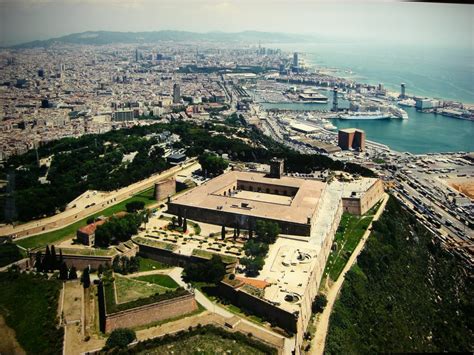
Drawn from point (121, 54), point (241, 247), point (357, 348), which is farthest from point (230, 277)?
point (121, 54)

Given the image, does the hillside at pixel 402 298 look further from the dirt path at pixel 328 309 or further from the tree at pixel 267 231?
the tree at pixel 267 231

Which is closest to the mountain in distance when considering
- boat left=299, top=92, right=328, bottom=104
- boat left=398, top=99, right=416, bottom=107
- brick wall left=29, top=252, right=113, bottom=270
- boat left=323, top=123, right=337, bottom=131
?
brick wall left=29, top=252, right=113, bottom=270

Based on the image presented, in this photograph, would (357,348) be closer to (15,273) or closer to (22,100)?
(15,273)

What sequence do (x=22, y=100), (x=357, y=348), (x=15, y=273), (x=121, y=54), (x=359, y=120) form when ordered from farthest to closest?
(x=121, y=54) < (x=359, y=120) < (x=22, y=100) < (x=15, y=273) < (x=357, y=348)

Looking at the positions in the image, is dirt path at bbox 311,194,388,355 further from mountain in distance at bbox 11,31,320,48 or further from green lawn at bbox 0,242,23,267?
mountain in distance at bbox 11,31,320,48

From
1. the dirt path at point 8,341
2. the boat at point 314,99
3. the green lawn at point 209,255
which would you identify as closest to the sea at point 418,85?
the boat at point 314,99

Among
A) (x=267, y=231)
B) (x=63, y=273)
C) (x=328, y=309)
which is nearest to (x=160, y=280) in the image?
(x=63, y=273)
